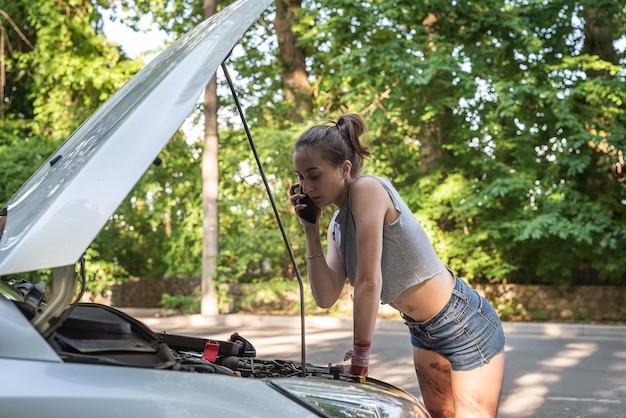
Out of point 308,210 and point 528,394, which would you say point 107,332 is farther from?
point 528,394

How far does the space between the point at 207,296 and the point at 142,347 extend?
567 inches

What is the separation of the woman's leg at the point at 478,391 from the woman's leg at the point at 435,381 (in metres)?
0.14

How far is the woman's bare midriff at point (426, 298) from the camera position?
2.69 m

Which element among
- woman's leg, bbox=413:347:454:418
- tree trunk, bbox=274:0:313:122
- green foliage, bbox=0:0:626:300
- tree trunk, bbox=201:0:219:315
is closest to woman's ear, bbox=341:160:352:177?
woman's leg, bbox=413:347:454:418

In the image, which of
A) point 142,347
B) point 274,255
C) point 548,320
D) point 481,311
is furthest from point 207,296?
point 142,347

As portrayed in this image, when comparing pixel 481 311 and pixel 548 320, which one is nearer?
pixel 481 311

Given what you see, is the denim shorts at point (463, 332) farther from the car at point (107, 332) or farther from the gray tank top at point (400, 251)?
the car at point (107, 332)

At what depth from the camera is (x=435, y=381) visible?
9.47 ft

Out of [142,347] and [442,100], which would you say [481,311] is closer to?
[142,347]

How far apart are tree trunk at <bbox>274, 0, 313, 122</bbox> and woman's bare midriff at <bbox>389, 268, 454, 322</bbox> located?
50.7ft

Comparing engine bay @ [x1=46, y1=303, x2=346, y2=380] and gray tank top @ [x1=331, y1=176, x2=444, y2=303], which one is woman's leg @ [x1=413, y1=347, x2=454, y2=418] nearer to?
gray tank top @ [x1=331, y1=176, x2=444, y2=303]

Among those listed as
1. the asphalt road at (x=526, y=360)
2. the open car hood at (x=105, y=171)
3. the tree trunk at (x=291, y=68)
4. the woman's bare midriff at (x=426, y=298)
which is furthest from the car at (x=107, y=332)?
the tree trunk at (x=291, y=68)

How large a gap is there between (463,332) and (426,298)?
0.16m

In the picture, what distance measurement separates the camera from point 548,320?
1529 centimetres
